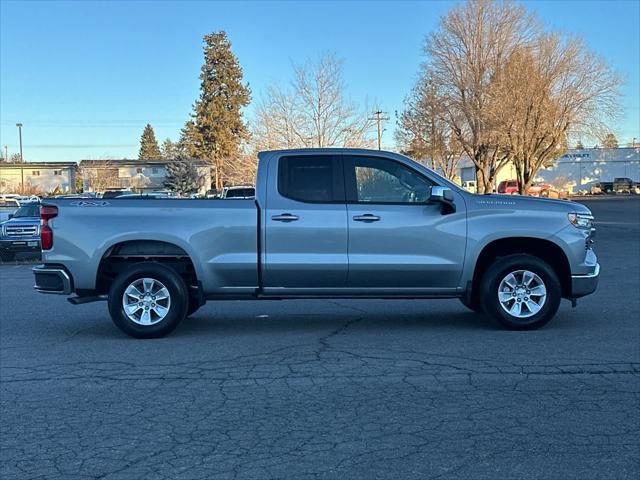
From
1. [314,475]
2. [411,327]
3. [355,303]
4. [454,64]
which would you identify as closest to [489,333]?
[411,327]

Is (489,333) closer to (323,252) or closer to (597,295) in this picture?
(323,252)

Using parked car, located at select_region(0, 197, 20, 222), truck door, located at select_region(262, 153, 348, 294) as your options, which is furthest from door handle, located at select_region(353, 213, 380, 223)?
parked car, located at select_region(0, 197, 20, 222)

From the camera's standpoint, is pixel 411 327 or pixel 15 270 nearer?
pixel 411 327

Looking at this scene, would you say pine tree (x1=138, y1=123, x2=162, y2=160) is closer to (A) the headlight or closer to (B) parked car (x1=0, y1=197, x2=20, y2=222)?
(B) parked car (x1=0, y1=197, x2=20, y2=222)

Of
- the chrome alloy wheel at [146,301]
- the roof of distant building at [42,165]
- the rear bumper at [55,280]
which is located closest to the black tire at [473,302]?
the chrome alloy wheel at [146,301]

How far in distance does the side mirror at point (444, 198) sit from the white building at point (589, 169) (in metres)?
78.7

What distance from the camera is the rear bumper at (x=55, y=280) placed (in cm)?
780

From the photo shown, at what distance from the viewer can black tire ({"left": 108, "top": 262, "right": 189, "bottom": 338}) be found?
7816 mm

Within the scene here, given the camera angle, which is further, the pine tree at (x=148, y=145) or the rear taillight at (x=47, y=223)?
the pine tree at (x=148, y=145)

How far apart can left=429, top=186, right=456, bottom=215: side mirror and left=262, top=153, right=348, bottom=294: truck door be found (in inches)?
40.9

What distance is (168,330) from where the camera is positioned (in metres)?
7.89

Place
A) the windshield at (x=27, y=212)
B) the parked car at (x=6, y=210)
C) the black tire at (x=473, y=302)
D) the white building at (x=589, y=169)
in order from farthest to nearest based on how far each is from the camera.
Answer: the white building at (x=589, y=169)
the parked car at (x=6, y=210)
the windshield at (x=27, y=212)
the black tire at (x=473, y=302)

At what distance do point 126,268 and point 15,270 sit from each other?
34.9 feet

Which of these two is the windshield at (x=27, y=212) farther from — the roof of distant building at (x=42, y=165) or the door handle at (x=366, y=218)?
the roof of distant building at (x=42, y=165)
